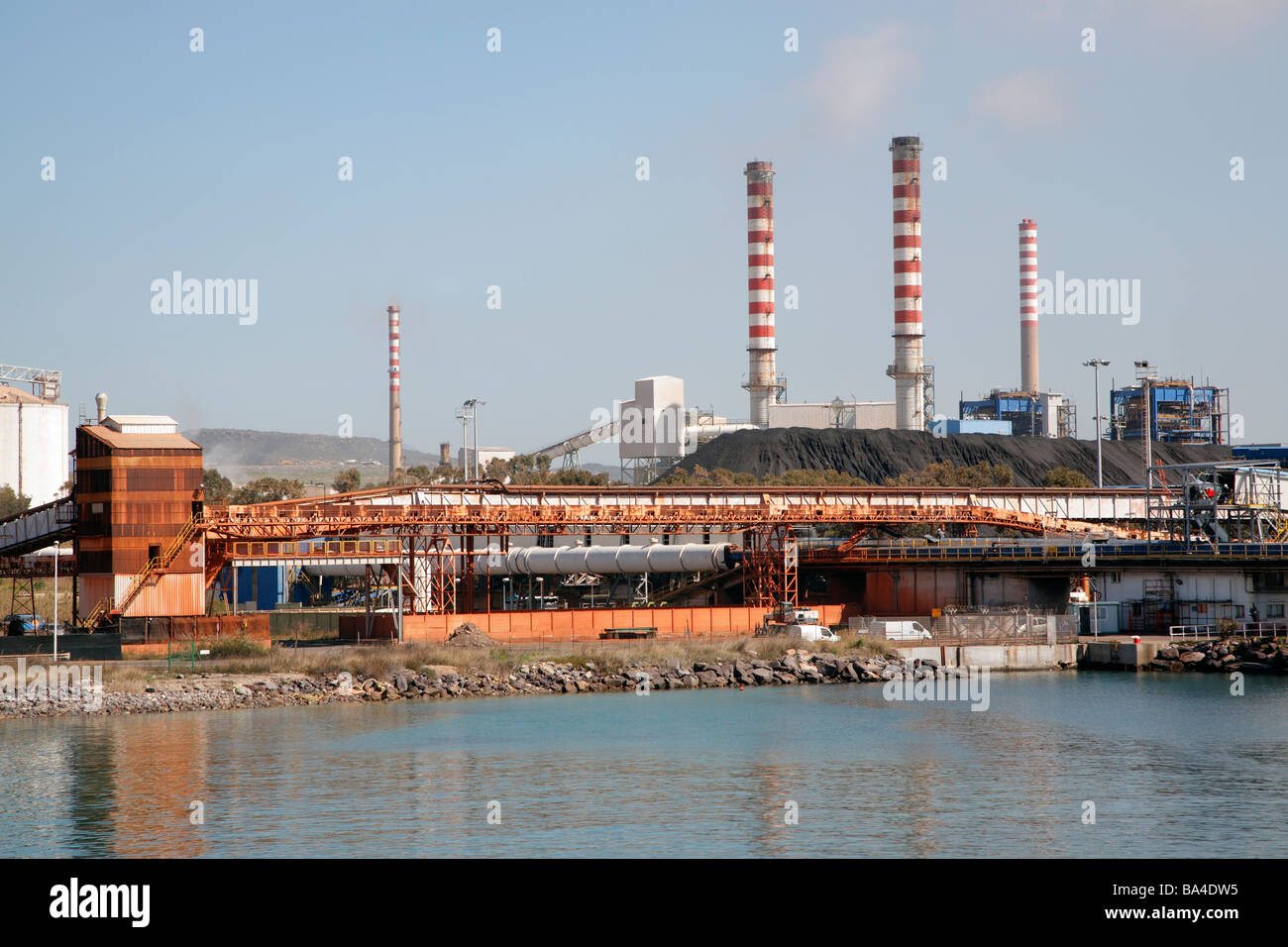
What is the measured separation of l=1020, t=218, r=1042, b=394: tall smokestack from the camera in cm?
11175

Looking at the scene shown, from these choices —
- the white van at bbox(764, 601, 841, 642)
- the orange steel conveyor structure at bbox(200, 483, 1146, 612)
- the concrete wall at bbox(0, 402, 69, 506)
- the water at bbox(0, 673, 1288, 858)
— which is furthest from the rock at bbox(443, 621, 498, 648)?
the concrete wall at bbox(0, 402, 69, 506)

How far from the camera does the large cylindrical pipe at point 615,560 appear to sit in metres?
61.2

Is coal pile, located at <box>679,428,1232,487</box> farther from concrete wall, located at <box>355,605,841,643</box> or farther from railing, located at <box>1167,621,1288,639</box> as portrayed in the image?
railing, located at <box>1167,621,1288,639</box>

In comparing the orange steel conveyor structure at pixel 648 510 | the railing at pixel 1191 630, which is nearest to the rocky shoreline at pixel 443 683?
the orange steel conveyor structure at pixel 648 510

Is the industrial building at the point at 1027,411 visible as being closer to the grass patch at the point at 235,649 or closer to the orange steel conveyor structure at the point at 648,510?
the orange steel conveyor structure at the point at 648,510

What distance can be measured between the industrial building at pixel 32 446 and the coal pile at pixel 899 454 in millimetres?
51911

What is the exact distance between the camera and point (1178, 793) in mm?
25797

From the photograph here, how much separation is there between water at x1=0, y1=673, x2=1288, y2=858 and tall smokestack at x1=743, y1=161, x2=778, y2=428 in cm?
7009

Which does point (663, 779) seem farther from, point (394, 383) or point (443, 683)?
point (394, 383)

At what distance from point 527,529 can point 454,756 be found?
2566 centimetres

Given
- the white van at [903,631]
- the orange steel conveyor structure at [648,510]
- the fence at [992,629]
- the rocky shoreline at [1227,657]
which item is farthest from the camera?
the white van at [903,631]
